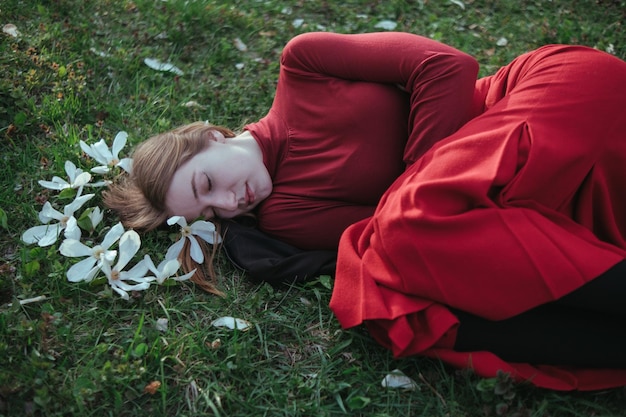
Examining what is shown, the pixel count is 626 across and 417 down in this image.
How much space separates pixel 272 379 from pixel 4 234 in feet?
4.85

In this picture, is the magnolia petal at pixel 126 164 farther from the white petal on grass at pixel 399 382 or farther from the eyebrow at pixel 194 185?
the white petal on grass at pixel 399 382

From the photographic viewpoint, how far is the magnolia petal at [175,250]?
9.45 ft

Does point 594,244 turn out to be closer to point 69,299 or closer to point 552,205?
point 552,205

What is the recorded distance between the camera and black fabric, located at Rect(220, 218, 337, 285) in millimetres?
2805

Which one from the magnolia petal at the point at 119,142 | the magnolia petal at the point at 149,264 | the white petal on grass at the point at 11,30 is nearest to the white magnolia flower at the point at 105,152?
the magnolia petal at the point at 119,142

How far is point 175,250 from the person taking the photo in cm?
289

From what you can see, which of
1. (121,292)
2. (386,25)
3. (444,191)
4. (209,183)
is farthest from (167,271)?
(386,25)

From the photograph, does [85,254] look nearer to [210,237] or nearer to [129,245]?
[129,245]

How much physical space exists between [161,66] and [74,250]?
1621 millimetres

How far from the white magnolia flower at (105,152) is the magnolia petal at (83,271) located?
1.90 feet

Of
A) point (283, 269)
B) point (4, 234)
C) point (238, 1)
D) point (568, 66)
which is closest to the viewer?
point (568, 66)

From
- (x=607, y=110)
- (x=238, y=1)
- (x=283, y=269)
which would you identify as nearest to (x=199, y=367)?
(x=283, y=269)

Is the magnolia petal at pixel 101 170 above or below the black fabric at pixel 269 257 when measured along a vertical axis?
above

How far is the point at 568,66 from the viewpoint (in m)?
2.61
